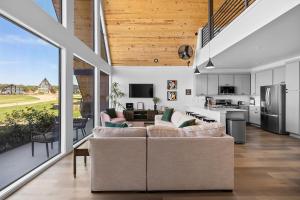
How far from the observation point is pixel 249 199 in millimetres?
2885

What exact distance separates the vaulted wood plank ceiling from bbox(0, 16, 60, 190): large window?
385cm

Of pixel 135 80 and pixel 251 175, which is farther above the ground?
pixel 135 80

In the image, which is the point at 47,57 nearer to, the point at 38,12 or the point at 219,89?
the point at 38,12

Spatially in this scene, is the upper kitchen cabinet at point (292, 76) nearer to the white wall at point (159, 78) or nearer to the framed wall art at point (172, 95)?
the white wall at point (159, 78)

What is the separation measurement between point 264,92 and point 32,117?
743 cm

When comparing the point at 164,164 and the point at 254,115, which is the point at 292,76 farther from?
the point at 164,164

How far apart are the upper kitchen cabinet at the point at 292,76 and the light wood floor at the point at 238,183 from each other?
8.97 ft

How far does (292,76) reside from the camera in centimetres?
709

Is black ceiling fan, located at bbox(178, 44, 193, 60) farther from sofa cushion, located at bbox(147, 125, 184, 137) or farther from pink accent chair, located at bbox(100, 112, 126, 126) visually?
sofa cushion, located at bbox(147, 125, 184, 137)

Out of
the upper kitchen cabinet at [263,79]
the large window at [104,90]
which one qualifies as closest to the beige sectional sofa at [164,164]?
the large window at [104,90]

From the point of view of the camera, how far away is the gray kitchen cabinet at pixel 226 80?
1002 cm

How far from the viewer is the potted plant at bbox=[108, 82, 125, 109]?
10.2 meters

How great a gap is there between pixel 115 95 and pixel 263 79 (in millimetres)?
6012

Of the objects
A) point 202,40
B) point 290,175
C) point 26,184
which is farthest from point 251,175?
point 202,40
